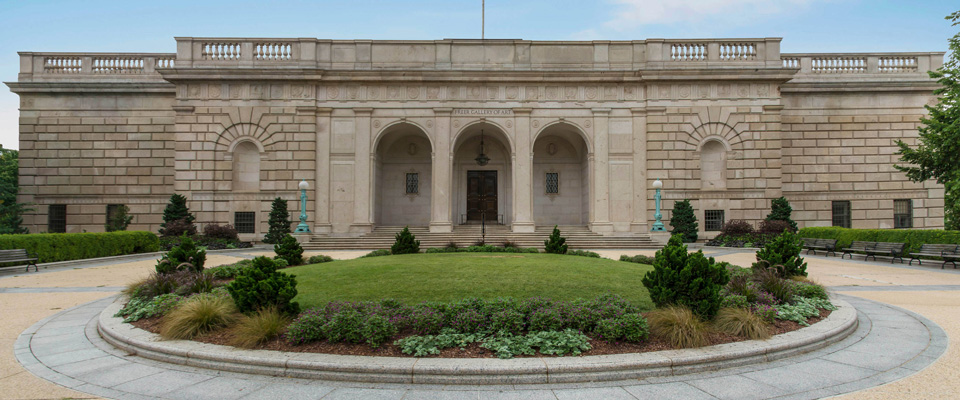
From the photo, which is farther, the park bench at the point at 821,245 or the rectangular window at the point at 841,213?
the rectangular window at the point at 841,213

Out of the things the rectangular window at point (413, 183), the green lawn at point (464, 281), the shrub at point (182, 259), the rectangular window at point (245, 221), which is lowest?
the green lawn at point (464, 281)

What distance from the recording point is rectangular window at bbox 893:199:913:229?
28.9m

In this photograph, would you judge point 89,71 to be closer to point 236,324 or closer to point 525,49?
point 525,49

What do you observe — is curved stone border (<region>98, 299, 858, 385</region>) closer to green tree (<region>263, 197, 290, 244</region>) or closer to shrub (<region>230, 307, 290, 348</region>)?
shrub (<region>230, 307, 290, 348</region>)

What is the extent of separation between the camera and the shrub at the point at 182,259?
11.1 m

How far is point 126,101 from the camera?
28984mm

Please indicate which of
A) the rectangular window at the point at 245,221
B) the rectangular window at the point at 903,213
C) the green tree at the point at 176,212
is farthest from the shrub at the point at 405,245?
the rectangular window at the point at 903,213

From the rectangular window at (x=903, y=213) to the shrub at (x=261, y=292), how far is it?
35.0 meters

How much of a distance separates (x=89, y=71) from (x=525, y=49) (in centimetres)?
2579

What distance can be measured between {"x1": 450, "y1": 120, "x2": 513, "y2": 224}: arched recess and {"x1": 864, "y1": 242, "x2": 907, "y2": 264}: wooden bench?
1797 cm

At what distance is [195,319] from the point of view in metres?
6.96

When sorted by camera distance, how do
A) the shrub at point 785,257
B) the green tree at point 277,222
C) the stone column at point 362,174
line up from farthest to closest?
1. the stone column at point 362,174
2. the green tree at point 277,222
3. the shrub at point 785,257

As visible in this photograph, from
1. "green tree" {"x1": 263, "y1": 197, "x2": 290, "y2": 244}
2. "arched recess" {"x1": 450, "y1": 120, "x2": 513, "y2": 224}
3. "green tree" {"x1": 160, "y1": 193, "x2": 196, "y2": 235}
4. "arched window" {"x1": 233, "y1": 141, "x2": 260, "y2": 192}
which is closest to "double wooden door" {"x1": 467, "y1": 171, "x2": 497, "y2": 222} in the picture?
"arched recess" {"x1": 450, "y1": 120, "x2": 513, "y2": 224}

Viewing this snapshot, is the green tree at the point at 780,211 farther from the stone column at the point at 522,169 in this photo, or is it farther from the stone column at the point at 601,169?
the stone column at the point at 522,169
